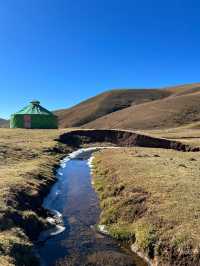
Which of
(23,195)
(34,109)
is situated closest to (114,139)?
(34,109)

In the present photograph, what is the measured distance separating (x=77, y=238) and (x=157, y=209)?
16.7ft

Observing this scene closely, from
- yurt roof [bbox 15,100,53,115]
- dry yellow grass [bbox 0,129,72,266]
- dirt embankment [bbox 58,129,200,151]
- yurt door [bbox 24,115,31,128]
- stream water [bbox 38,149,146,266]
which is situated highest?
yurt roof [bbox 15,100,53,115]

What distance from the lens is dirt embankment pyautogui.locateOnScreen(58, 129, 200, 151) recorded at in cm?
8450

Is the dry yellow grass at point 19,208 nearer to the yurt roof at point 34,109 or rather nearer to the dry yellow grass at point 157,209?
the dry yellow grass at point 157,209

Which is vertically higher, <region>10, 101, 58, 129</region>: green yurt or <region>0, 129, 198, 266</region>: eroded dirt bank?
<region>10, 101, 58, 129</region>: green yurt

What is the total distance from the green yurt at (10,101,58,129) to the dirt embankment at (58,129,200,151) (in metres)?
23.7

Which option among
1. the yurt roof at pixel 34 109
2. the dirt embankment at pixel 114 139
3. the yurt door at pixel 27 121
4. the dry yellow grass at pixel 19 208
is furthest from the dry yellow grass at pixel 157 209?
the yurt roof at pixel 34 109


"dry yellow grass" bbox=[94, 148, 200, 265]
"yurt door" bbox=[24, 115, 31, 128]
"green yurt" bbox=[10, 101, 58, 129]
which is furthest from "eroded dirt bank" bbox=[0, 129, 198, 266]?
"yurt door" bbox=[24, 115, 31, 128]

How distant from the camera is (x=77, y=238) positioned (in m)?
23.9

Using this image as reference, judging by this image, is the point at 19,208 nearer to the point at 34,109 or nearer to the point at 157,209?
the point at 157,209

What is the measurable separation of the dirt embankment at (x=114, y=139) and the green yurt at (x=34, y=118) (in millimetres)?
23681

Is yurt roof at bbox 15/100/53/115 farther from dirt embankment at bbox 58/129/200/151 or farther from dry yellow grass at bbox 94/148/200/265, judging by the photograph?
dry yellow grass at bbox 94/148/200/265

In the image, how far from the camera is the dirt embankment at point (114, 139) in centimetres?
8450

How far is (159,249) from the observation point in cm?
2066
